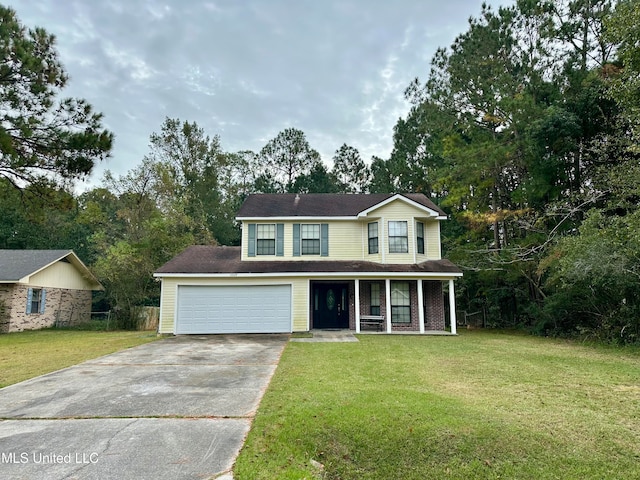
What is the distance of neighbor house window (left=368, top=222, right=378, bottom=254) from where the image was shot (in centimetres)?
1580

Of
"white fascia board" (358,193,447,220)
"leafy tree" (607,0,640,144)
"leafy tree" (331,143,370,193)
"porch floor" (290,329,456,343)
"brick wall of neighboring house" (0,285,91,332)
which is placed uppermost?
"leafy tree" (331,143,370,193)

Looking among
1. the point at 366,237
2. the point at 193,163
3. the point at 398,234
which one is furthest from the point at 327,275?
the point at 193,163

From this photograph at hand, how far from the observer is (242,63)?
16516 mm

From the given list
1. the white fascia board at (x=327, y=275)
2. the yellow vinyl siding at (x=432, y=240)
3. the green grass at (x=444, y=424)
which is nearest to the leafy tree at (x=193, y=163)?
the white fascia board at (x=327, y=275)

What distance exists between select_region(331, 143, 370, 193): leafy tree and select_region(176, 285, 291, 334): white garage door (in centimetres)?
2350

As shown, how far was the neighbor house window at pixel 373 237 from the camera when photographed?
1580 cm

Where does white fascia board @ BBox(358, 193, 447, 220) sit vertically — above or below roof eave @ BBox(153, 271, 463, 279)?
above

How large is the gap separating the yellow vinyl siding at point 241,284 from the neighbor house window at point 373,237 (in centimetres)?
324

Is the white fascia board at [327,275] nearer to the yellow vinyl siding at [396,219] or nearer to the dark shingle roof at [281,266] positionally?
the dark shingle roof at [281,266]

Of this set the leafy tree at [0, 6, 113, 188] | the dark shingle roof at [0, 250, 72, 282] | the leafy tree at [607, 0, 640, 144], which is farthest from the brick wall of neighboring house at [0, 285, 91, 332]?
the leafy tree at [607, 0, 640, 144]

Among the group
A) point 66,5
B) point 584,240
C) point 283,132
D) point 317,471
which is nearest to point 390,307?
point 584,240

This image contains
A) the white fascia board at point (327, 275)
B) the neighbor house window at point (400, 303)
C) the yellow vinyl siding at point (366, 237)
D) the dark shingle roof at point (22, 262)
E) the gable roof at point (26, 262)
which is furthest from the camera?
the dark shingle roof at point (22, 262)

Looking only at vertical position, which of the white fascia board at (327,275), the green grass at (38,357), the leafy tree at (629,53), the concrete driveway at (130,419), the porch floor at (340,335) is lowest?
the green grass at (38,357)

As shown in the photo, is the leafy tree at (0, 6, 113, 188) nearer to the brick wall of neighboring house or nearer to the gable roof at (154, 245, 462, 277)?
the gable roof at (154, 245, 462, 277)
